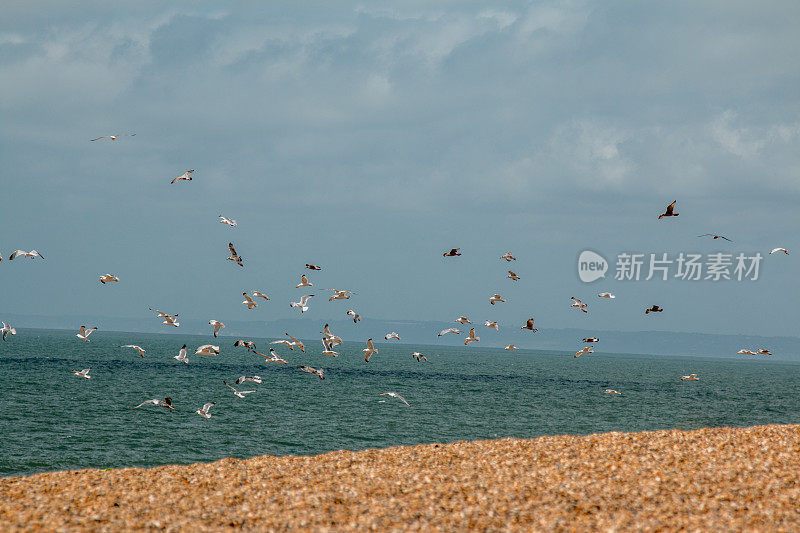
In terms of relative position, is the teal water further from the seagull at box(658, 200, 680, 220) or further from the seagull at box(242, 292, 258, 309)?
the seagull at box(658, 200, 680, 220)

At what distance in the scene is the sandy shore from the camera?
1390cm

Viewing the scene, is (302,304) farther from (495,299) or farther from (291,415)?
(291,415)

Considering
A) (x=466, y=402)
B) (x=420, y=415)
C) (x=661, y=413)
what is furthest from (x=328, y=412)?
(x=661, y=413)

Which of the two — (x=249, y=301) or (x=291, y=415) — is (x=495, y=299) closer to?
(x=249, y=301)

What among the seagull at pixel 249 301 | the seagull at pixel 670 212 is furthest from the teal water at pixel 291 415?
the seagull at pixel 670 212

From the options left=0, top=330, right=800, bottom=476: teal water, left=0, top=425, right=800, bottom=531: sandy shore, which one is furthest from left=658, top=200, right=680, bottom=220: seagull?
left=0, top=330, right=800, bottom=476: teal water

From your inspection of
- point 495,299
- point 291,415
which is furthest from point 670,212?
point 291,415

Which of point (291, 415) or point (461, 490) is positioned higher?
point (461, 490)

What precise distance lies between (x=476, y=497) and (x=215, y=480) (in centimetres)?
743

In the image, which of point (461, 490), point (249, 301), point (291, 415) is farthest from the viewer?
point (291, 415)

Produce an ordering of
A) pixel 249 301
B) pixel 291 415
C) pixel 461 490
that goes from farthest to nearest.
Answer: pixel 291 415 → pixel 249 301 → pixel 461 490

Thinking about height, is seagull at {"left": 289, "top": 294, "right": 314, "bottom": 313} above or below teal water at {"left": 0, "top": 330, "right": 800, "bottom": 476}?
→ above

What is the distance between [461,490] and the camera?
1630 cm

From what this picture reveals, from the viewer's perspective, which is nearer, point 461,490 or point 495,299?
point 461,490
